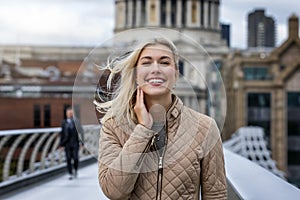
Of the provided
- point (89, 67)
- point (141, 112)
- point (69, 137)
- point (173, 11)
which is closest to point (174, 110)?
point (141, 112)

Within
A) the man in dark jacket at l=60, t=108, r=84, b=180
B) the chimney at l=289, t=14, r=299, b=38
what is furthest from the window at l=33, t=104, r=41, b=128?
the man in dark jacket at l=60, t=108, r=84, b=180

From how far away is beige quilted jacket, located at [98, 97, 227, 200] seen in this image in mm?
2158

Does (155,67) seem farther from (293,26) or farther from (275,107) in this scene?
(293,26)

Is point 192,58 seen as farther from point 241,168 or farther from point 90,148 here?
point 241,168

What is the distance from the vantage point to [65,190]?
792cm

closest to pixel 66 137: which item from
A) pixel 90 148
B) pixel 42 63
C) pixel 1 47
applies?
pixel 90 148

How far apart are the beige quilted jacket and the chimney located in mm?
47415

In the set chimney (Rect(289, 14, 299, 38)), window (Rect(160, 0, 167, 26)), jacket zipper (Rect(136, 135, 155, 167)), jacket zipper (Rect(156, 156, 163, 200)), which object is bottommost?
jacket zipper (Rect(156, 156, 163, 200))

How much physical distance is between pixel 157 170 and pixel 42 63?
2194 inches

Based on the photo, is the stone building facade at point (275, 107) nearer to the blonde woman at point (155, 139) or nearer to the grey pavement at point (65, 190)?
the grey pavement at point (65, 190)

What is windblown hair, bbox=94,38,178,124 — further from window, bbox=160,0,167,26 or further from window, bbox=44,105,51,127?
window, bbox=160,0,167,26

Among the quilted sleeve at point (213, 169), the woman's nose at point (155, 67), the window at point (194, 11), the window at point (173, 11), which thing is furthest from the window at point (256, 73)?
the woman's nose at point (155, 67)

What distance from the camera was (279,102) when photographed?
43312 mm

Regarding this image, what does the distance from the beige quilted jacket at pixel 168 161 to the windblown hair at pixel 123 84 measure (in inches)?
1.7
